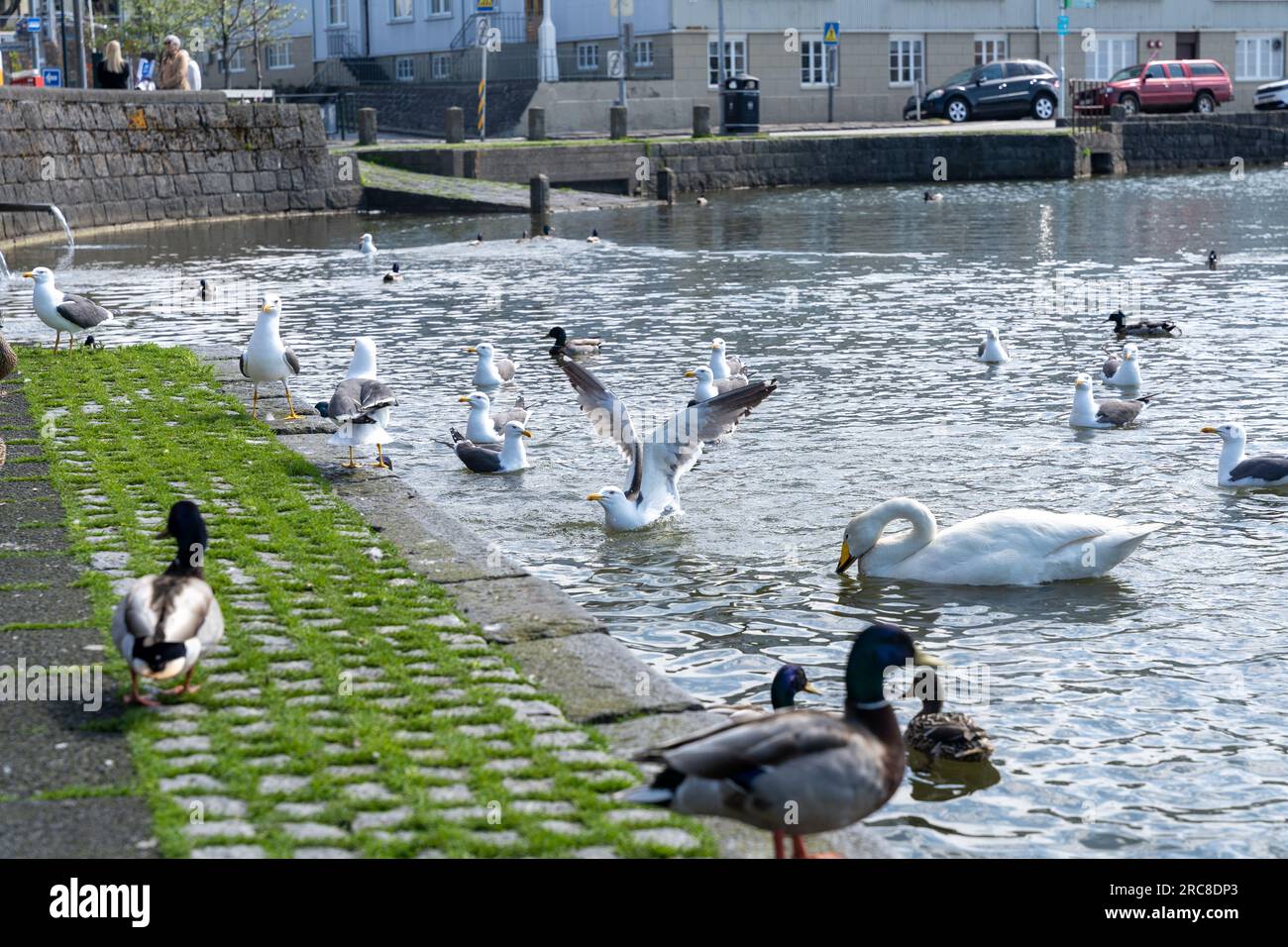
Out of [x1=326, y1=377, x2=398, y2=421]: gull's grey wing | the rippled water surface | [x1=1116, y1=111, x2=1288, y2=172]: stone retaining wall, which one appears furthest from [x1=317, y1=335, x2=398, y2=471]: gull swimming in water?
[x1=1116, y1=111, x2=1288, y2=172]: stone retaining wall

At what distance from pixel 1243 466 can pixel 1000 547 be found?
2.83 meters

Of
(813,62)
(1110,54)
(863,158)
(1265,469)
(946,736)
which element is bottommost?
(946,736)

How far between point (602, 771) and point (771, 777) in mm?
1029

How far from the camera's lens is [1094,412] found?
12906 mm

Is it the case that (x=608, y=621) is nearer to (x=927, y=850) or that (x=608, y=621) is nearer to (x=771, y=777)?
(x=927, y=850)

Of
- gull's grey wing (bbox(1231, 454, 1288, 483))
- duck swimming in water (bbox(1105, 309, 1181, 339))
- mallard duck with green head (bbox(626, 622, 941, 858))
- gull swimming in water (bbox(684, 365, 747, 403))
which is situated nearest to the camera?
mallard duck with green head (bbox(626, 622, 941, 858))

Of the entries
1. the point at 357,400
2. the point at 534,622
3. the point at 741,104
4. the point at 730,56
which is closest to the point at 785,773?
the point at 534,622

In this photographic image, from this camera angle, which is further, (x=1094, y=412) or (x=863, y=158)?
(x=863, y=158)

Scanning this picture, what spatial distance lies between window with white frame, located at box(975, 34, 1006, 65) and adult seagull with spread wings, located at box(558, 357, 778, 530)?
53.5 m

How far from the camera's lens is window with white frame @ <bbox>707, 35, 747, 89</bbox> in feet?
181

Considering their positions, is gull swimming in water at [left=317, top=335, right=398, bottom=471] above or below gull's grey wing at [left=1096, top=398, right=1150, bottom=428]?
above

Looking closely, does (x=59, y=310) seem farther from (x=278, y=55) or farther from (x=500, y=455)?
(x=278, y=55)

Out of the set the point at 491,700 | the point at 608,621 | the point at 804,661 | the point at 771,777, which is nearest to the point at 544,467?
the point at 608,621

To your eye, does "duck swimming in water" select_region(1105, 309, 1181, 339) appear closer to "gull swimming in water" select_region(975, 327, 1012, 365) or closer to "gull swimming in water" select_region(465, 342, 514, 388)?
"gull swimming in water" select_region(975, 327, 1012, 365)
